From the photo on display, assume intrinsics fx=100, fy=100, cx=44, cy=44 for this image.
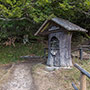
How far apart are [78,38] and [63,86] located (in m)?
9.02

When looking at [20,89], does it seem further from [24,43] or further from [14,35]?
[14,35]

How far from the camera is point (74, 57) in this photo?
7156mm

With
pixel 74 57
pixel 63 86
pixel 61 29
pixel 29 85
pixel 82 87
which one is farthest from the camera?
pixel 74 57

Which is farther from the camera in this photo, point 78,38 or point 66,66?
point 78,38

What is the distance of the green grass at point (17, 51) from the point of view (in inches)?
392

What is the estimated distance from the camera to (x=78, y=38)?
11.8 meters

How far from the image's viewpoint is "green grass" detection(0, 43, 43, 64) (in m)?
9.96

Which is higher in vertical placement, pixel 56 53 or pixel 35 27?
pixel 35 27

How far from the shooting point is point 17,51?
11219 mm

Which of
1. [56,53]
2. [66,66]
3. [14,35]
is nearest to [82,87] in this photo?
[66,66]

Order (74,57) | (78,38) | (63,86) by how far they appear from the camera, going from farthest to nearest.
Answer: (78,38), (74,57), (63,86)

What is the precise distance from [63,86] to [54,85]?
35 cm

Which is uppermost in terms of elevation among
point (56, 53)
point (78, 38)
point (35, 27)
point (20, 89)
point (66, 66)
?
point (35, 27)

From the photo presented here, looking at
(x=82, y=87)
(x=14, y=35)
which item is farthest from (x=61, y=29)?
(x=14, y=35)
